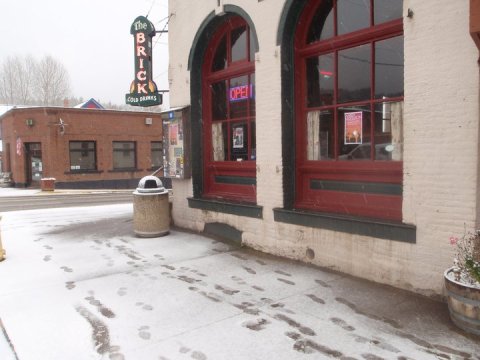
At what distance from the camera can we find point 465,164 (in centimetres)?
421

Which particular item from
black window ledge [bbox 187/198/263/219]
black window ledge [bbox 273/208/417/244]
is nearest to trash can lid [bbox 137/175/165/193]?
black window ledge [bbox 187/198/263/219]

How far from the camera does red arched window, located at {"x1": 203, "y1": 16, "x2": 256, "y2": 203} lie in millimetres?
7367

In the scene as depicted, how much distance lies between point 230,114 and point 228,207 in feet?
5.77

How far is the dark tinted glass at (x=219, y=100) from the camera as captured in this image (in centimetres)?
800

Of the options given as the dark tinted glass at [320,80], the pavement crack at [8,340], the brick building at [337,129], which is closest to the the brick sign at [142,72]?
the brick building at [337,129]

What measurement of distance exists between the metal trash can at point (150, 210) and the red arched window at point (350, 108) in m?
2.74

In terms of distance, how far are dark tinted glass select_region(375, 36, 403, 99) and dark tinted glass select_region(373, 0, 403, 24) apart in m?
0.26

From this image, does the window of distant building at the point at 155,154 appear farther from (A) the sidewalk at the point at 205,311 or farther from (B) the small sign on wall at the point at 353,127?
(B) the small sign on wall at the point at 353,127

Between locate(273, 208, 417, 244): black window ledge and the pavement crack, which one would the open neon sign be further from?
the pavement crack

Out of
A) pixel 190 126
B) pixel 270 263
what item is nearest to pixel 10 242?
pixel 190 126

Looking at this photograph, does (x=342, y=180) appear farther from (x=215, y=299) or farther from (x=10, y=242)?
(x=10, y=242)

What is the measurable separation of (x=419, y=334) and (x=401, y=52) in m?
3.21

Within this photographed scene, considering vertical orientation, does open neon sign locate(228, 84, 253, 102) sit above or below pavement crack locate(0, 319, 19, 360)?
above

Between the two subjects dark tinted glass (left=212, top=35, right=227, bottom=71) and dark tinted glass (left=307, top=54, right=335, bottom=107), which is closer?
dark tinted glass (left=307, top=54, right=335, bottom=107)
